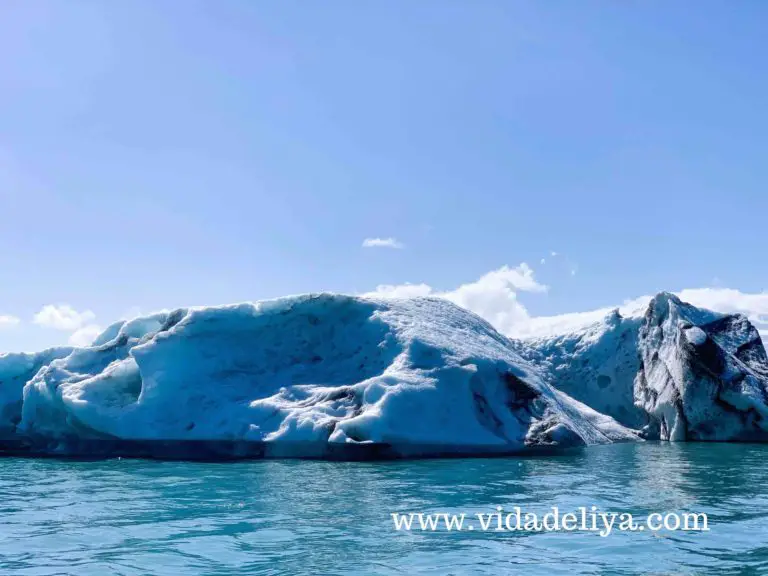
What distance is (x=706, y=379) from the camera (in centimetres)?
2614

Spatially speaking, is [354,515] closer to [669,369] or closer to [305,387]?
[305,387]

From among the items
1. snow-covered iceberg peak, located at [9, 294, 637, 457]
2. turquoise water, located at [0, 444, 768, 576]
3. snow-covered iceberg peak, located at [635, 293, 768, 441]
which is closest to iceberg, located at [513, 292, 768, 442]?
snow-covered iceberg peak, located at [635, 293, 768, 441]

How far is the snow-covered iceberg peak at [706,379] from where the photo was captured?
25.9 meters

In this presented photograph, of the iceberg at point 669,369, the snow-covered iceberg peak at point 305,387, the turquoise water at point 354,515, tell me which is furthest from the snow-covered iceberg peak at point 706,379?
the turquoise water at point 354,515

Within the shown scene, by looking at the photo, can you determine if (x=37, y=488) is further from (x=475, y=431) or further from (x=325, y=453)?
(x=475, y=431)

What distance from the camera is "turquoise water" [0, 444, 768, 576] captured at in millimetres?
7469

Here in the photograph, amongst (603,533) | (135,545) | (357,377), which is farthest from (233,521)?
(357,377)

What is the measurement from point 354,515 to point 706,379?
2036cm

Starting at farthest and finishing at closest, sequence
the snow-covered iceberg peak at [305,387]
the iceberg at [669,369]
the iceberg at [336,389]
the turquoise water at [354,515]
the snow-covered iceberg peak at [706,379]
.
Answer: the iceberg at [669,369], the snow-covered iceberg peak at [706,379], the iceberg at [336,389], the snow-covered iceberg peak at [305,387], the turquoise water at [354,515]

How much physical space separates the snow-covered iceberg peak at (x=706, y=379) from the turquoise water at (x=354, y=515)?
30.1 feet

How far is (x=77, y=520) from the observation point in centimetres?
993

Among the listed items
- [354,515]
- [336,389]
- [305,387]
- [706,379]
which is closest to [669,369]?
[706,379]

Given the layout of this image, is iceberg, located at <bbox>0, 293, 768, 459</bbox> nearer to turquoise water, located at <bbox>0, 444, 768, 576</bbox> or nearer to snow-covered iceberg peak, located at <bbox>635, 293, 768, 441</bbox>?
snow-covered iceberg peak, located at <bbox>635, 293, 768, 441</bbox>

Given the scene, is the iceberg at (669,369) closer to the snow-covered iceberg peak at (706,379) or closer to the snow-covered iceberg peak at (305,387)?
the snow-covered iceberg peak at (706,379)
